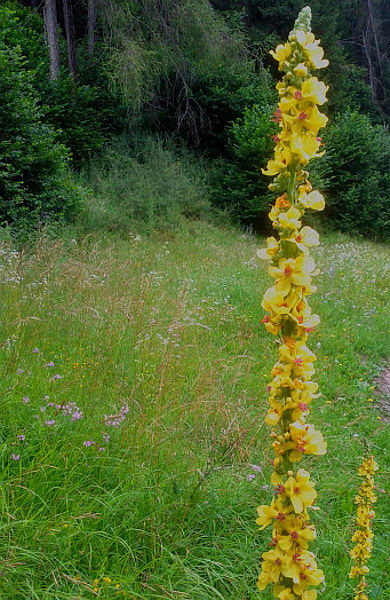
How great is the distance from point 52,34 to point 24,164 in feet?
18.4

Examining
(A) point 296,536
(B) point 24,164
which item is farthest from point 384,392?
(B) point 24,164

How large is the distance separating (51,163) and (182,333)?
5.81m

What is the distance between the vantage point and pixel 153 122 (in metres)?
15.4

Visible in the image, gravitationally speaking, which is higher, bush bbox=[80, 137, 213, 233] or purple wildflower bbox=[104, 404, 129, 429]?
purple wildflower bbox=[104, 404, 129, 429]

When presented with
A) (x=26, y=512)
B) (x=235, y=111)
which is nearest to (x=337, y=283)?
(x=26, y=512)

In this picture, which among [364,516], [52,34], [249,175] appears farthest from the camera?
[249,175]

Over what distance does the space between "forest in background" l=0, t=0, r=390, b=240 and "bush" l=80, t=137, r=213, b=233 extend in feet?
0.14

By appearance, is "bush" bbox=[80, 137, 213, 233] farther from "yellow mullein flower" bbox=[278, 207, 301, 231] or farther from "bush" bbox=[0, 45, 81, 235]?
"yellow mullein flower" bbox=[278, 207, 301, 231]

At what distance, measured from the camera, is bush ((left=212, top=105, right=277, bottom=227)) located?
507 inches

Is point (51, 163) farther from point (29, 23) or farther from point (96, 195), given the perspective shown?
point (29, 23)

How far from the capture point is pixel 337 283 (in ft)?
24.5

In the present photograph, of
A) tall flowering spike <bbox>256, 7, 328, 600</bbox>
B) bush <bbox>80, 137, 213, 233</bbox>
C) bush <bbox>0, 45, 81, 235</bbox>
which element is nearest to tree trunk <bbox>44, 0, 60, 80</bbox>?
bush <bbox>80, 137, 213, 233</bbox>

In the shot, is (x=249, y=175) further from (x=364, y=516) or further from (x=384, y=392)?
(x=364, y=516)

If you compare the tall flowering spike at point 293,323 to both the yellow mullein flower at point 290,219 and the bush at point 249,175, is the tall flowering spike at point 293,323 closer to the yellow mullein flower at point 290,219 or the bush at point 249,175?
the yellow mullein flower at point 290,219
